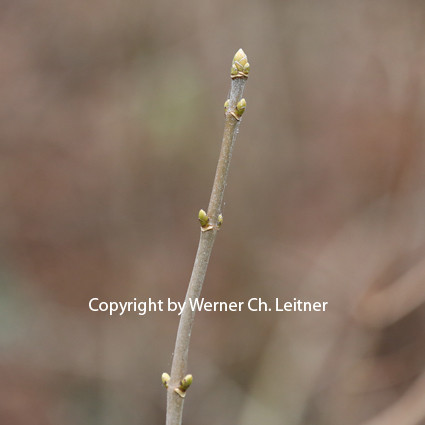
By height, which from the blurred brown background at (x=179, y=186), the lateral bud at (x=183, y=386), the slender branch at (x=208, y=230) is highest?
the blurred brown background at (x=179, y=186)

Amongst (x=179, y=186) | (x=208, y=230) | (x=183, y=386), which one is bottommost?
(x=183, y=386)

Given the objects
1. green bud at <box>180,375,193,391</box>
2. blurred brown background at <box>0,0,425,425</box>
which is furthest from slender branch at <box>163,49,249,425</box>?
blurred brown background at <box>0,0,425,425</box>

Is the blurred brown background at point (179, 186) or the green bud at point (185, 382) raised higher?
the blurred brown background at point (179, 186)

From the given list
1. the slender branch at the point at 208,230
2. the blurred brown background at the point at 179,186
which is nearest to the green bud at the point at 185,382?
the slender branch at the point at 208,230

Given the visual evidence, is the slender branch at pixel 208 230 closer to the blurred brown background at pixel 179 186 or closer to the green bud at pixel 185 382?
the green bud at pixel 185 382

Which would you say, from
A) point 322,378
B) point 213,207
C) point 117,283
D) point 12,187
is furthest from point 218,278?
point 213,207

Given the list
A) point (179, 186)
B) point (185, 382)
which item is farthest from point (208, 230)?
point (179, 186)

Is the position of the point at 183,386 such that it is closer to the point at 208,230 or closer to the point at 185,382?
the point at 185,382
